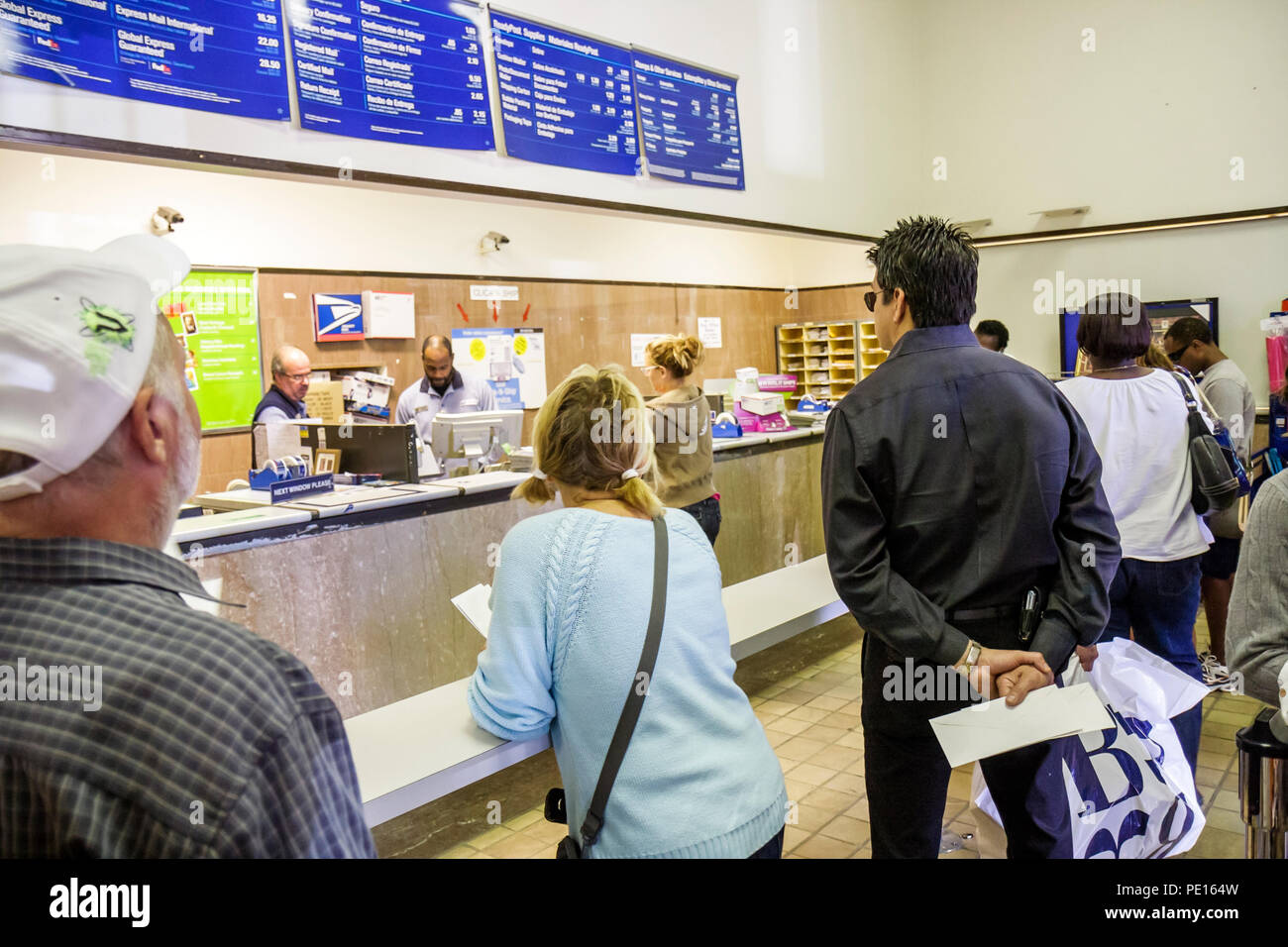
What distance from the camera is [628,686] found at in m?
1.50

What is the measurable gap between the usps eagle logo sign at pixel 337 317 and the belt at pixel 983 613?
606cm

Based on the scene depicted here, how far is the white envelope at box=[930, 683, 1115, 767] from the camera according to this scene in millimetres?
1738

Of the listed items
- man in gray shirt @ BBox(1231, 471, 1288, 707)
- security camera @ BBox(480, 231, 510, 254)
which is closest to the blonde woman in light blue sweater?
man in gray shirt @ BBox(1231, 471, 1288, 707)

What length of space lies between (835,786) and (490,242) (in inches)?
242

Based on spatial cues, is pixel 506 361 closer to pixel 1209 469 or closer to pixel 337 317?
pixel 337 317

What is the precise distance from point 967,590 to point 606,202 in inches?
126

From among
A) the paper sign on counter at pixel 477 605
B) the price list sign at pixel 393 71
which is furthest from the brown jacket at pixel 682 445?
the paper sign on counter at pixel 477 605

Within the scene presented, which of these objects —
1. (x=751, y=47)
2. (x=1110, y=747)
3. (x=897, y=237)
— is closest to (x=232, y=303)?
(x=751, y=47)

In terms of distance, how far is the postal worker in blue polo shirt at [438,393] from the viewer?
6590 millimetres

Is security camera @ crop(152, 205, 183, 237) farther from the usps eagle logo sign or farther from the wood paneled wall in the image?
the usps eagle logo sign

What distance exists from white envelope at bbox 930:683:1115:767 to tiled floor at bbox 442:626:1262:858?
1086 mm

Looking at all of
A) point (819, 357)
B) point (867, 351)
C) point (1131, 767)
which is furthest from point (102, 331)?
point (819, 357)

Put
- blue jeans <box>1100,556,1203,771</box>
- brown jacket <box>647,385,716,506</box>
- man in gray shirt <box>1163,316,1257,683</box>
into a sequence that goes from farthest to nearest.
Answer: brown jacket <box>647,385,716,506</box>
man in gray shirt <box>1163,316,1257,683</box>
blue jeans <box>1100,556,1203,771</box>

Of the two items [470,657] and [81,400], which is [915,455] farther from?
[470,657]
